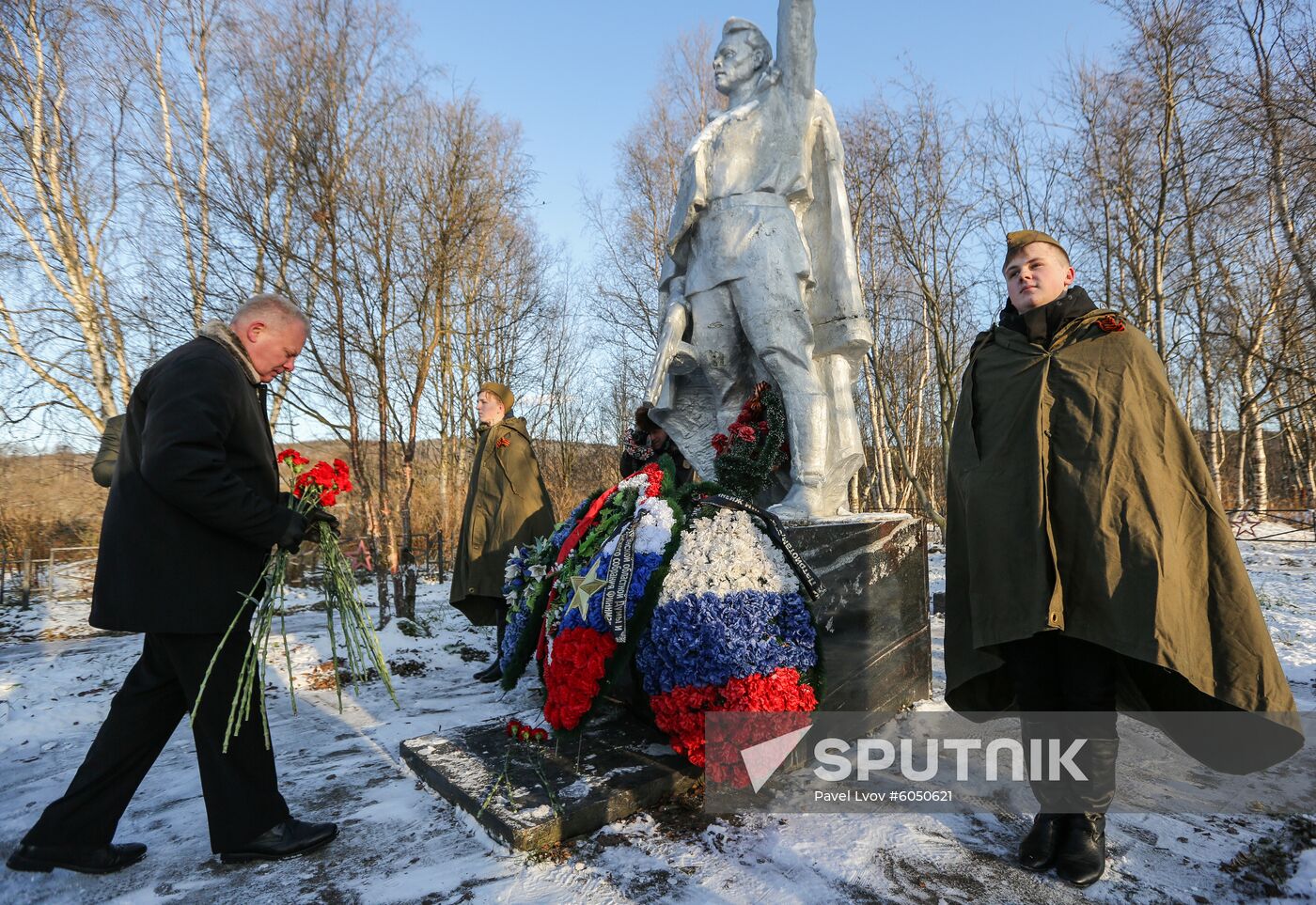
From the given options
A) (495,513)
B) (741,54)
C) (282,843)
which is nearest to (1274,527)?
(741,54)

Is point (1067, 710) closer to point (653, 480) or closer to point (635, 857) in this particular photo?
point (635, 857)

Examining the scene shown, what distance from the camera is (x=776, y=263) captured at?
146 inches

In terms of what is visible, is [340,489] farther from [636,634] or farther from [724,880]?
[724,880]

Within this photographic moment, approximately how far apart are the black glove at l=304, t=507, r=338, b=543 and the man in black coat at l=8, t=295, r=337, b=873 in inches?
7.2

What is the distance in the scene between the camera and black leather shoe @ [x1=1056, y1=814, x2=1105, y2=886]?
75.0 inches

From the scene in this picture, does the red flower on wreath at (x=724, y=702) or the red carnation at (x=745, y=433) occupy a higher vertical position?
the red carnation at (x=745, y=433)

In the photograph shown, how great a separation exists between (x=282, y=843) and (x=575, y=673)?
1.05 m

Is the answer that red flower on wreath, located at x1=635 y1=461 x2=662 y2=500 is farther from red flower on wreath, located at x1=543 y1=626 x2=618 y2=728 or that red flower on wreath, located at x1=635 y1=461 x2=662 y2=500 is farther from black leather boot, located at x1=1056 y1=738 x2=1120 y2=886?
black leather boot, located at x1=1056 y1=738 x2=1120 y2=886

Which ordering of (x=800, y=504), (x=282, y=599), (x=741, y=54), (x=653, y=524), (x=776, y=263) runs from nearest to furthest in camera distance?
(x=282, y=599), (x=653, y=524), (x=800, y=504), (x=776, y=263), (x=741, y=54)

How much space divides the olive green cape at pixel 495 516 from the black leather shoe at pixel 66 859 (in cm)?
296

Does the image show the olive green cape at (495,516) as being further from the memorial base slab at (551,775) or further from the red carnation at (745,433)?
the memorial base slab at (551,775)

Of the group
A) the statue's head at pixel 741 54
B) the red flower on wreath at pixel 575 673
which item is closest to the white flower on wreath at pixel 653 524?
the red flower on wreath at pixel 575 673

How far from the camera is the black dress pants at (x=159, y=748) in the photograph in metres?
2.16

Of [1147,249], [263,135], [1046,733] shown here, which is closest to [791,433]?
[1046,733]
